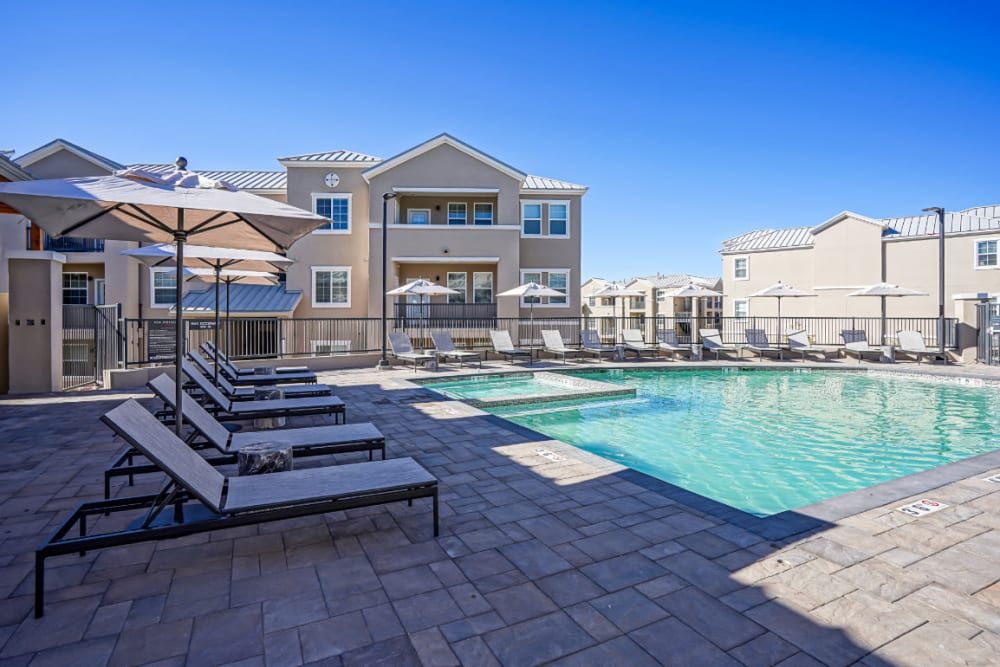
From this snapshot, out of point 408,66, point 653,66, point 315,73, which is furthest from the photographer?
point 653,66

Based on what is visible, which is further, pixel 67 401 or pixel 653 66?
pixel 653 66

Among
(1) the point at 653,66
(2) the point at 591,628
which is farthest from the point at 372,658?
(1) the point at 653,66

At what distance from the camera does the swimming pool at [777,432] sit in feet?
19.5

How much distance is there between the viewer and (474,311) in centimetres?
2178

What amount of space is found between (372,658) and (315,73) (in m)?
15.0

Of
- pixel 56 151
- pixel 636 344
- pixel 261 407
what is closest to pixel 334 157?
pixel 56 151

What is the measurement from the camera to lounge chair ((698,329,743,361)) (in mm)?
18109

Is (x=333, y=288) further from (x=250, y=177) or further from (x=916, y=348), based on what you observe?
(x=916, y=348)

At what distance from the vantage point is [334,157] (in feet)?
72.1

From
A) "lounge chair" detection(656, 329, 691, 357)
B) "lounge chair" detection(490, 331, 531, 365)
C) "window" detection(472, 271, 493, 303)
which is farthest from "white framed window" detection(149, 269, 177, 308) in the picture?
"lounge chair" detection(656, 329, 691, 357)

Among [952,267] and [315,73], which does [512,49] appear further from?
[952,267]

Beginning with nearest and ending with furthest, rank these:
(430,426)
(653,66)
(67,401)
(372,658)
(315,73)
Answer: (372,658)
(430,426)
(67,401)
(315,73)
(653,66)

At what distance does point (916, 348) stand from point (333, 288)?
21.7m

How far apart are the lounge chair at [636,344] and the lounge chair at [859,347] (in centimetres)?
644
